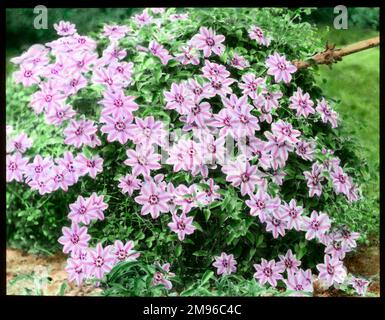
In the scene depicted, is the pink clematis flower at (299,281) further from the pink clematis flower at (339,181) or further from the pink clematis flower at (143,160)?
the pink clematis flower at (143,160)

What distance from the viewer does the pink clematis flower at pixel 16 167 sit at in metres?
3.19

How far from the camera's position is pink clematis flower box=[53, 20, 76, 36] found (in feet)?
10.2

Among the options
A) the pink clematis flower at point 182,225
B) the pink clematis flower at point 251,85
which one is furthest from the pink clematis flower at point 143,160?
the pink clematis flower at point 251,85

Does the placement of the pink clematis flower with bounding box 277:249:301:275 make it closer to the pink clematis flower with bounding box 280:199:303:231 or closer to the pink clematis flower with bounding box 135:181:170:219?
the pink clematis flower with bounding box 280:199:303:231

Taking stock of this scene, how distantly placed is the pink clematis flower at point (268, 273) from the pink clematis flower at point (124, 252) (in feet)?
1.86

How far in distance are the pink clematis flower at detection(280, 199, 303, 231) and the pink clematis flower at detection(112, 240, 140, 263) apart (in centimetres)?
70

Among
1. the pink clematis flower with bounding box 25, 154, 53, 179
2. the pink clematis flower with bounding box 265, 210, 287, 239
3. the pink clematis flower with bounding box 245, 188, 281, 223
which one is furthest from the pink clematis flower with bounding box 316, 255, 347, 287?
the pink clematis flower with bounding box 25, 154, 53, 179

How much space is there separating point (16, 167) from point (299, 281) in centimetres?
147

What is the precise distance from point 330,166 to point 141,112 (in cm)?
90

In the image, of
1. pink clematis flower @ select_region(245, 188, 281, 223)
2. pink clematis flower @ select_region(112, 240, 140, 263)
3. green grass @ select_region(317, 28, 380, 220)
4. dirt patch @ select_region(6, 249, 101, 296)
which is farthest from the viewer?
green grass @ select_region(317, 28, 380, 220)

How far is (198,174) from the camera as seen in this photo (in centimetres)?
292
